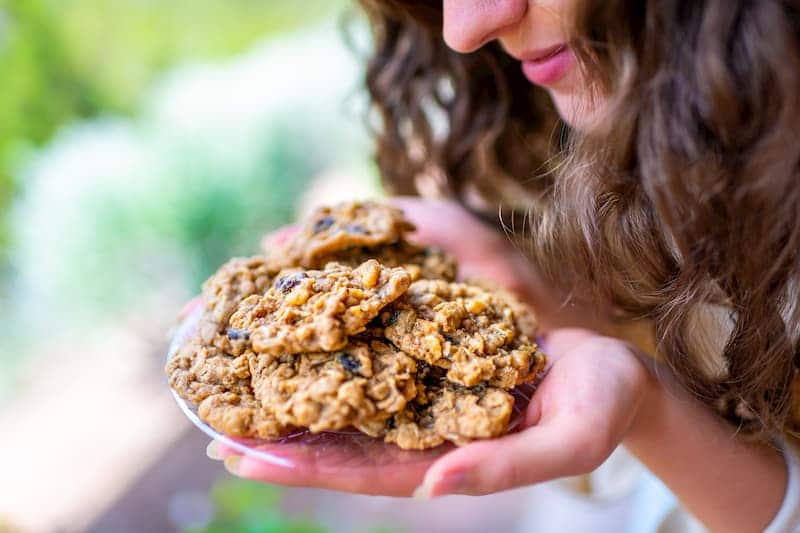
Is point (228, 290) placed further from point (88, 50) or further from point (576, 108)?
point (88, 50)

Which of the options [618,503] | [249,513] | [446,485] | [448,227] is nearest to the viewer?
[446,485]

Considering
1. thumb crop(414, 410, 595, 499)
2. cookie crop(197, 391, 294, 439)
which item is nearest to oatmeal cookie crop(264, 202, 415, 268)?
cookie crop(197, 391, 294, 439)

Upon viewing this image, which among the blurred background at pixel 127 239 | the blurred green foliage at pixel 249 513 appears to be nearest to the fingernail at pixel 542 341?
the blurred background at pixel 127 239

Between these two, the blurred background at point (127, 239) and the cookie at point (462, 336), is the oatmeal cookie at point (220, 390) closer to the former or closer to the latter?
the cookie at point (462, 336)

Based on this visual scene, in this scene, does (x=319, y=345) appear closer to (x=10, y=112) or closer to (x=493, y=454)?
(x=493, y=454)

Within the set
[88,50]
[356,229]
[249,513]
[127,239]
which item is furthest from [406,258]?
[88,50]

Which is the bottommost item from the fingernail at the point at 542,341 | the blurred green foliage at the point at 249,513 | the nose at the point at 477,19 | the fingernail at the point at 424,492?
the blurred green foliage at the point at 249,513
